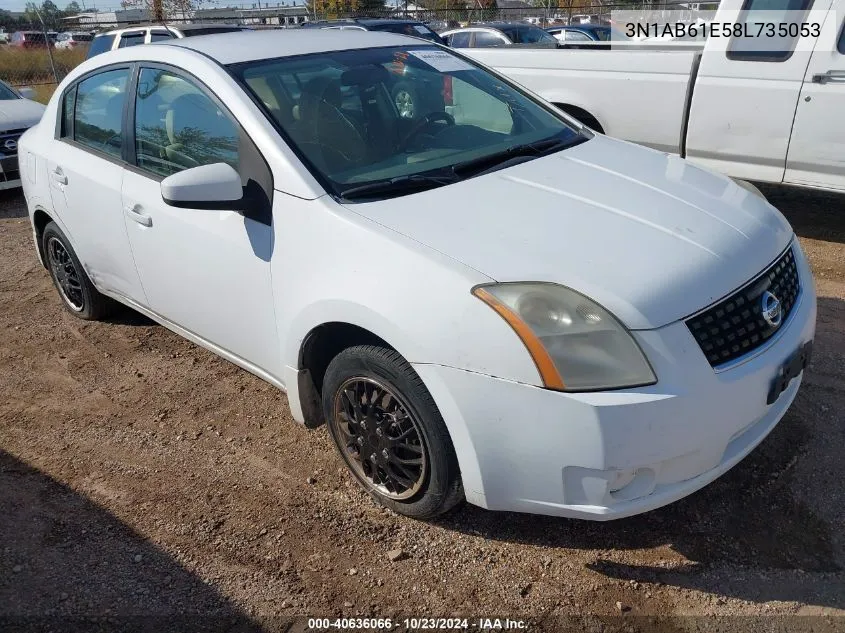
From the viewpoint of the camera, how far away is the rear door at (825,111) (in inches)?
207

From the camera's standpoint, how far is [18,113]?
8.71 m

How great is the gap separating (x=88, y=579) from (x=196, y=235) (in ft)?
4.78

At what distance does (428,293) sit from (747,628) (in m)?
1.51

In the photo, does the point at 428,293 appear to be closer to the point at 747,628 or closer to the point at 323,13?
the point at 747,628

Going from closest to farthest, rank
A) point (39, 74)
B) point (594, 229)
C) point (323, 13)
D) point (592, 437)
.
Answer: point (592, 437), point (594, 229), point (39, 74), point (323, 13)

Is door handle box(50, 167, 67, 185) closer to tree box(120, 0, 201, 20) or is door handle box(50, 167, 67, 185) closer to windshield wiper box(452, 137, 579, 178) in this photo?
windshield wiper box(452, 137, 579, 178)

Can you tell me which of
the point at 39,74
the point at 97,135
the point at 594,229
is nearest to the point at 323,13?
the point at 39,74

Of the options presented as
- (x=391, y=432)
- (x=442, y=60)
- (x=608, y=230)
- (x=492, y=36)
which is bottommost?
(x=391, y=432)

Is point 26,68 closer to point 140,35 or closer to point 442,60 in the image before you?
point 140,35

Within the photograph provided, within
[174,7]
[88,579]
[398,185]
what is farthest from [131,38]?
[174,7]

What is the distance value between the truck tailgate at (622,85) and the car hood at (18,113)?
18.3 feet

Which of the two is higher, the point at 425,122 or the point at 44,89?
the point at 425,122

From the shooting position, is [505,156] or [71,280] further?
[71,280]

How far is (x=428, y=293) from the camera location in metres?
2.36
